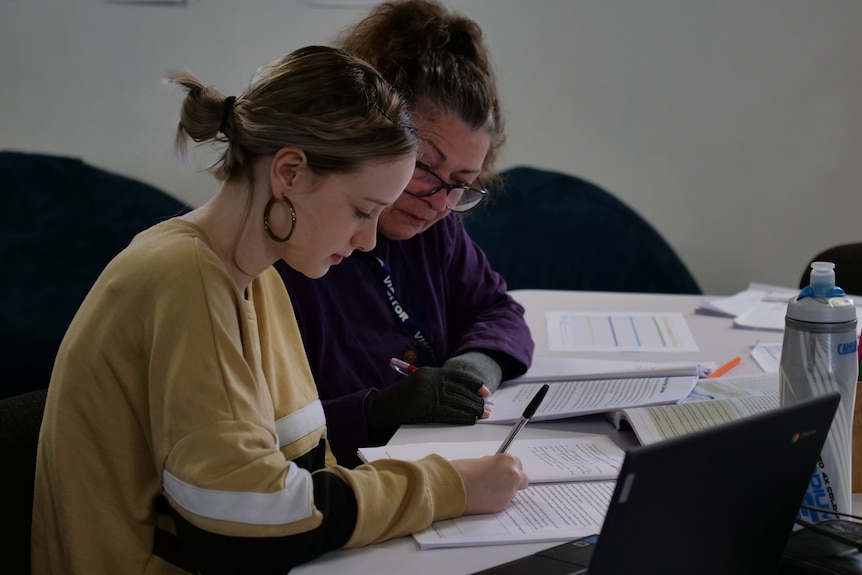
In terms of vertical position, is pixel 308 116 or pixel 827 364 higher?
pixel 308 116

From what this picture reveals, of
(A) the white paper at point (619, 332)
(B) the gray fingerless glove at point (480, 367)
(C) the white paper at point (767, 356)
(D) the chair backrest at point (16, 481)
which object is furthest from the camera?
(A) the white paper at point (619, 332)

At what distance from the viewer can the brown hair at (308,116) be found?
3.53 ft

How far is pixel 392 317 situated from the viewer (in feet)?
5.29

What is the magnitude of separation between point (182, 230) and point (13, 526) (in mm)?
371

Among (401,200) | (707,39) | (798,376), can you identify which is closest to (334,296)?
(401,200)

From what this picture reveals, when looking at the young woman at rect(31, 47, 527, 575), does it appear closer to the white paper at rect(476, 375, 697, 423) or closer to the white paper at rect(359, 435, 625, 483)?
the white paper at rect(359, 435, 625, 483)

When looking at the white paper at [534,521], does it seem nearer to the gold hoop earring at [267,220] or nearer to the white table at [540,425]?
the white table at [540,425]

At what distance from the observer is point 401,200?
5.17 ft

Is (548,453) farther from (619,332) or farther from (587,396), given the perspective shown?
(619,332)

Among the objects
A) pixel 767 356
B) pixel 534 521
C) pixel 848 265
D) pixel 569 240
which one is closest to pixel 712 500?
pixel 534 521

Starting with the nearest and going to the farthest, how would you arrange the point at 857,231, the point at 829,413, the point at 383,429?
the point at 829,413 < the point at 383,429 < the point at 857,231

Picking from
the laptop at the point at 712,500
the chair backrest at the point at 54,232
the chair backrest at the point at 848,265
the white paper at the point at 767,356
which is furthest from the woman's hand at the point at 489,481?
the chair backrest at the point at 54,232

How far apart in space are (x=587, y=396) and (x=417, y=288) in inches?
15.5

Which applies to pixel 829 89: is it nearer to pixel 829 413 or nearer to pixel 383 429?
pixel 383 429
